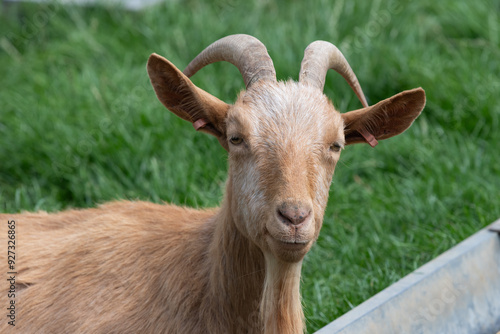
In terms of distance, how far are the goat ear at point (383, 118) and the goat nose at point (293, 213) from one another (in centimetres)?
80

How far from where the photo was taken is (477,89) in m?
7.00

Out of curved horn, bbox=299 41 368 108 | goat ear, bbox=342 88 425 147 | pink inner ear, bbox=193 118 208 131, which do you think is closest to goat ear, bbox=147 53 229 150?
pink inner ear, bbox=193 118 208 131

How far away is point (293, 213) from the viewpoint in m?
3.10

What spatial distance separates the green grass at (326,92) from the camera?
554 cm

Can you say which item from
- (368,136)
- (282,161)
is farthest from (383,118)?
(282,161)

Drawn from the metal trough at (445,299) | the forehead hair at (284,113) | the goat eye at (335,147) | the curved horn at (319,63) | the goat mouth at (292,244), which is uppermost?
the curved horn at (319,63)

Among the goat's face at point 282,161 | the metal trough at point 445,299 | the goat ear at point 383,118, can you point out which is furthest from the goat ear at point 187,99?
the metal trough at point 445,299

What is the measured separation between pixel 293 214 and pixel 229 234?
25.7 inches

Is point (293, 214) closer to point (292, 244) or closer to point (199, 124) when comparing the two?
point (292, 244)

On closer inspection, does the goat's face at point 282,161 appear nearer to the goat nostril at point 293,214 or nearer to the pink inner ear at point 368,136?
the goat nostril at point 293,214

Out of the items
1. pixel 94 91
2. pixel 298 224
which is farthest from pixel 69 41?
pixel 298 224

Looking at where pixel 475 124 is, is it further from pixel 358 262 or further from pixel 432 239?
pixel 358 262

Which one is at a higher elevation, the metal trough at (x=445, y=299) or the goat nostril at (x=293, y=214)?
the goat nostril at (x=293, y=214)

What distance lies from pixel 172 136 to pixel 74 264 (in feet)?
8.71
